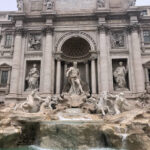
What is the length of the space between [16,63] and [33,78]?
265 centimetres

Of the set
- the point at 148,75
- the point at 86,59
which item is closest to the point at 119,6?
the point at 86,59

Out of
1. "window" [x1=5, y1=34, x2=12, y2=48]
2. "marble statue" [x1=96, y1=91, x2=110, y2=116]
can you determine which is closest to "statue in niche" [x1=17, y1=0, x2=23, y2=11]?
"window" [x1=5, y1=34, x2=12, y2=48]

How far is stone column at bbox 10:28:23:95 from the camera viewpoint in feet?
61.8

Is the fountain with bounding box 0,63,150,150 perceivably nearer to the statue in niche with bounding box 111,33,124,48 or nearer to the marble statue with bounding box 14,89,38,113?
the marble statue with bounding box 14,89,38,113

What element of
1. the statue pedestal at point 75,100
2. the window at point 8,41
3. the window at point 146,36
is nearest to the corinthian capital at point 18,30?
the window at point 8,41

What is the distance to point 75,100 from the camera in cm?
1656

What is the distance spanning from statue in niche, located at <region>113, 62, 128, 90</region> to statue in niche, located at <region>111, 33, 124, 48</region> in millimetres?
2470

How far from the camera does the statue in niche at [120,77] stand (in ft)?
62.4

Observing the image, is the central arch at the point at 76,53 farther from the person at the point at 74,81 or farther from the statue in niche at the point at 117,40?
the statue in niche at the point at 117,40

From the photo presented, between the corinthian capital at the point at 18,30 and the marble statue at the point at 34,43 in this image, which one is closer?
the corinthian capital at the point at 18,30

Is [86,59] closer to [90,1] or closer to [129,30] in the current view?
[129,30]

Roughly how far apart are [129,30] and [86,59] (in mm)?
6172

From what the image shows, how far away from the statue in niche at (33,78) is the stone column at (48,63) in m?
1.23

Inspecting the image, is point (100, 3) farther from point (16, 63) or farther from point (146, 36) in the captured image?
point (16, 63)
